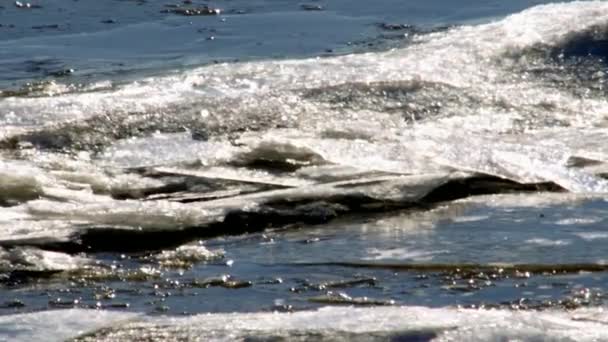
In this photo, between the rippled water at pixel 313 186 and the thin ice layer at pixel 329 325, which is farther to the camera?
the rippled water at pixel 313 186

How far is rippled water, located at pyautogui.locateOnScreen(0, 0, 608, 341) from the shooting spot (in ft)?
12.1

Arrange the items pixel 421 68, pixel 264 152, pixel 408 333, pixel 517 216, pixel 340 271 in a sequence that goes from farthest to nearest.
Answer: pixel 421 68, pixel 264 152, pixel 517 216, pixel 340 271, pixel 408 333

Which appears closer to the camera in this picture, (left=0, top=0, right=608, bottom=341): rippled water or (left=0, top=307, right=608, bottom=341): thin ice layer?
(left=0, top=307, right=608, bottom=341): thin ice layer

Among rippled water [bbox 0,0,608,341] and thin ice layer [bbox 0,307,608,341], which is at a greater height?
rippled water [bbox 0,0,608,341]

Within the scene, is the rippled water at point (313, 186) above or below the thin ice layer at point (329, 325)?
above

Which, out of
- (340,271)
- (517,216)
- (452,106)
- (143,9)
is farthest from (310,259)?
(143,9)

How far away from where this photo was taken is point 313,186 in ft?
15.7

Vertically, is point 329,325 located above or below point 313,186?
below

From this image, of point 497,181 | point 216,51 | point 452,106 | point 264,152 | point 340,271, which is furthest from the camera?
point 216,51

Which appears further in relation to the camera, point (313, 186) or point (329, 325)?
point (313, 186)

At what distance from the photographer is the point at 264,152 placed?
523 centimetres

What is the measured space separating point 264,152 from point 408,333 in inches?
77.5

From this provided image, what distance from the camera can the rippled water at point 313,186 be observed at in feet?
12.1

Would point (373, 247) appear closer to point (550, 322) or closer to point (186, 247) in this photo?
point (186, 247)
